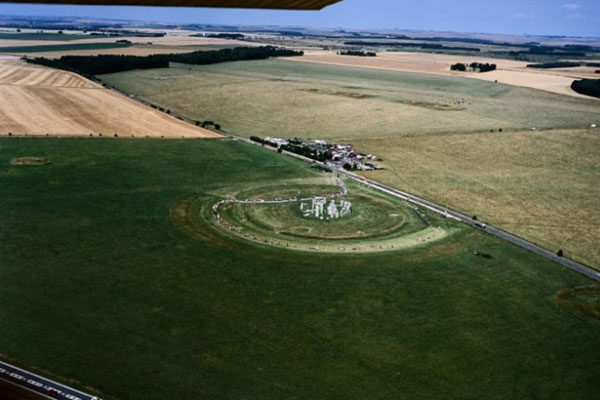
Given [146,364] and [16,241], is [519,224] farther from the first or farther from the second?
[16,241]

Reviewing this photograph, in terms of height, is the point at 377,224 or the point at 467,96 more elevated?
the point at 467,96

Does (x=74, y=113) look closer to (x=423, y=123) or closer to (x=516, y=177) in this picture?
(x=423, y=123)

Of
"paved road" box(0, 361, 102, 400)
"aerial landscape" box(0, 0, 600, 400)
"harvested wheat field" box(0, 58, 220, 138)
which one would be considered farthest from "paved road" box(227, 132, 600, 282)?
"paved road" box(0, 361, 102, 400)

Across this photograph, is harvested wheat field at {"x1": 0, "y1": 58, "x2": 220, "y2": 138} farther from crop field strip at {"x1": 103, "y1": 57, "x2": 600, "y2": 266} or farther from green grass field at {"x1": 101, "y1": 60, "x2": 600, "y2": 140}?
crop field strip at {"x1": 103, "y1": 57, "x2": 600, "y2": 266}

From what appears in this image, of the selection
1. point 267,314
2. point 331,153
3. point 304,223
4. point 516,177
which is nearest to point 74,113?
point 331,153

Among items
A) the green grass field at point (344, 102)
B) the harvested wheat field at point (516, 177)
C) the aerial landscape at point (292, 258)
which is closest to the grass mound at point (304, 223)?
the aerial landscape at point (292, 258)

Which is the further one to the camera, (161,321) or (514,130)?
(514,130)

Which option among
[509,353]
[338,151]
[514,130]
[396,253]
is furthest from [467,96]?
[509,353]
